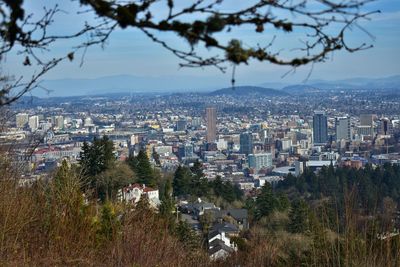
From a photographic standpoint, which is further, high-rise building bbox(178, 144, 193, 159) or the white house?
high-rise building bbox(178, 144, 193, 159)

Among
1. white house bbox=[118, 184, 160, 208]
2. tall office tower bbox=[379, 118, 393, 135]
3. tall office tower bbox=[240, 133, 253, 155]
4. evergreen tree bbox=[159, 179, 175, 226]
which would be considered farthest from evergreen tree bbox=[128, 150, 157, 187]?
tall office tower bbox=[379, 118, 393, 135]

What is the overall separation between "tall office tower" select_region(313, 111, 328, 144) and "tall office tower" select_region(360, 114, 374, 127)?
323 cm

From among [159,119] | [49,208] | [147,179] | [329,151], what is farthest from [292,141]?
[49,208]

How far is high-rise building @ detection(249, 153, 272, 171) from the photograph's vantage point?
49.4 meters

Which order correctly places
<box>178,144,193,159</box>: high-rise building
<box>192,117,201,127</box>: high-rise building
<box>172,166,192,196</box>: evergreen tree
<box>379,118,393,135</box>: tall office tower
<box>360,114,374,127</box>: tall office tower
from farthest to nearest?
<box>192,117,201,127</box>: high-rise building, <box>360,114,374,127</box>: tall office tower, <box>379,118,393,135</box>: tall office tower, <box>178,144,193,159</box>: high-rise building, <box>172,166,192,196</box>: evergreen tree

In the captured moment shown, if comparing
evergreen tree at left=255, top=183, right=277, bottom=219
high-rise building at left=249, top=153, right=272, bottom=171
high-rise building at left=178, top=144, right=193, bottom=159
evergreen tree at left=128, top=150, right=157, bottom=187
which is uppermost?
evergreen tree at left=128, top=150, right=157, bottom=187

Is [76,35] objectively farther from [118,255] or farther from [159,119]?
[159,119]

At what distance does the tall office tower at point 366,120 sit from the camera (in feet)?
189

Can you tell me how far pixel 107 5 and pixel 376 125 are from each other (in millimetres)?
57770

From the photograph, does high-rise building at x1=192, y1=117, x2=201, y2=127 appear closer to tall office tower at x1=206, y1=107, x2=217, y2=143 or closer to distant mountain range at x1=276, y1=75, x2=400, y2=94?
tall office tower at x1=206, y1=107, x2=217, y2=143

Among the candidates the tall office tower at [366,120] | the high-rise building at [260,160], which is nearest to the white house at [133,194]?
the high-rise building at [260,160]

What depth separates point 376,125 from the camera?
57.2 metres

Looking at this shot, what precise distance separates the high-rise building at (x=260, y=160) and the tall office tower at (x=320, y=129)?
31.3 ft

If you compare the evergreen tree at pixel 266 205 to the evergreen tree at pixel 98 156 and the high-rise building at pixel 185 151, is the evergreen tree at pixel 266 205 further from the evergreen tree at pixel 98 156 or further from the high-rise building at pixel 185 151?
the high-rise building at pixel 185 151
